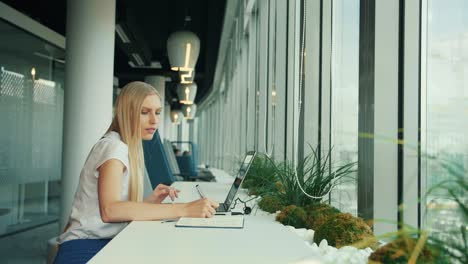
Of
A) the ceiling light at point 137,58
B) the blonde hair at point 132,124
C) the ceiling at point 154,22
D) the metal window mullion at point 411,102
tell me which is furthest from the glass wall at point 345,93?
the ceiling light at point 137,58

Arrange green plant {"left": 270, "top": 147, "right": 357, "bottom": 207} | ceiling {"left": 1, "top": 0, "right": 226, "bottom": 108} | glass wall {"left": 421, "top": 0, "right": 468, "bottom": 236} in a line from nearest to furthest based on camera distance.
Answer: glass wall {"left": 421, "top": 0, "right": 468, "bottom": 236} → green plant {"left": 270, "top": 147, "right": 357, "bottom": 207} → ceiling {"left": 1, "top": 0, "right": 226, "bottom": 108}

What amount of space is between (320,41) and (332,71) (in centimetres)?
43

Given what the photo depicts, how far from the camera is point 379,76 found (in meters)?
2.20

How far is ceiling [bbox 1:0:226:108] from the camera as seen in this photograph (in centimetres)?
812

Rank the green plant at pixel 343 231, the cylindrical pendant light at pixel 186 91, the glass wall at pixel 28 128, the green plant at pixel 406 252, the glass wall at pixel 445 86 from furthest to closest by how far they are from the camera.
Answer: the cylindrical pendant light at pixel 186 91 < the glass wall at pixel 28 128 < the green plant at pixel 343 231 < the glass wall at pixel 445 86 < the green plant at pixel 406 252

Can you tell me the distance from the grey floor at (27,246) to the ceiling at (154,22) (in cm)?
288

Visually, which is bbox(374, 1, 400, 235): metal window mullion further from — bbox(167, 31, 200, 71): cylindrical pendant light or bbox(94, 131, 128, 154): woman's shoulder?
bbox(167, 31, 200, 71): cylindrical pendant light

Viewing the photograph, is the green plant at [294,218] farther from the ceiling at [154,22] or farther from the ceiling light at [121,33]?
the ceiling light at [121,33]

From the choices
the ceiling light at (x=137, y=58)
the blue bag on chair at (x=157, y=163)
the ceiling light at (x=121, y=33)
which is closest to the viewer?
the blue bag on chair at (x=157, y=163)

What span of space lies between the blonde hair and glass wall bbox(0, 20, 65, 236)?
4.19 m

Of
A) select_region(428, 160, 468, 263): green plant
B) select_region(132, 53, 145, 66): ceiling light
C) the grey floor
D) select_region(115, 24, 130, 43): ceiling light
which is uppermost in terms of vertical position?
→ select_region(132, 53, 145, 66): ceiling light

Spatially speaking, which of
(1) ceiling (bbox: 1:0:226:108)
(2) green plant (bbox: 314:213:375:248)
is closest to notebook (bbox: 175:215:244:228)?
(2) green plant (bbox: 314:213:375:248)

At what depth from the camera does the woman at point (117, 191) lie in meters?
2.10

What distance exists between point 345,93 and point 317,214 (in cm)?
92
